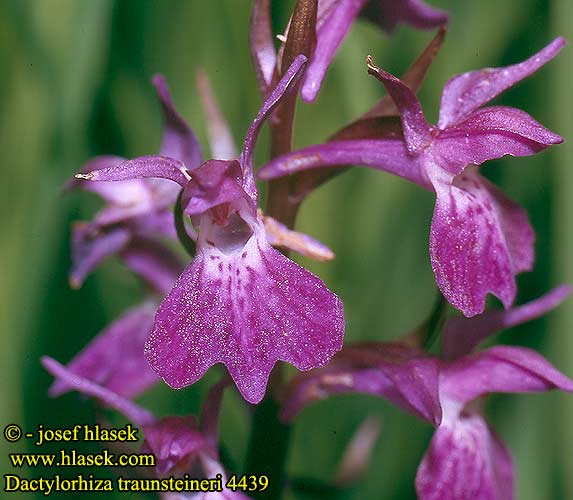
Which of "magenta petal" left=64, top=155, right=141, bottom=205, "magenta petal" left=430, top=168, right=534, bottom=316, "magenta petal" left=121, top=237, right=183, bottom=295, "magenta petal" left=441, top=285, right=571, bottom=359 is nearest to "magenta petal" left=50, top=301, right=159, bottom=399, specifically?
"magenta petal" left=121, top=237, right=183, bottom=295

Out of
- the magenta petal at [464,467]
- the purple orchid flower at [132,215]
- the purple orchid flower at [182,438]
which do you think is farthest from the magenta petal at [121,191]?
the magenta petal at [464,467]

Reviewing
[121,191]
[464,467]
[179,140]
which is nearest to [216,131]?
[179,140]

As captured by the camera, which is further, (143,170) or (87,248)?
(87,248)

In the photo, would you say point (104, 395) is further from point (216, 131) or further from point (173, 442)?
point (216, 131)

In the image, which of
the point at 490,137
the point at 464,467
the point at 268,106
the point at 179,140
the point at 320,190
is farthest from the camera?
the point at 320,190

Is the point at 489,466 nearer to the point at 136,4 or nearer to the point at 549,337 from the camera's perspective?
the point at 549,337

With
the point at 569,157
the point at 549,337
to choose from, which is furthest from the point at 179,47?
the point at 549,337
